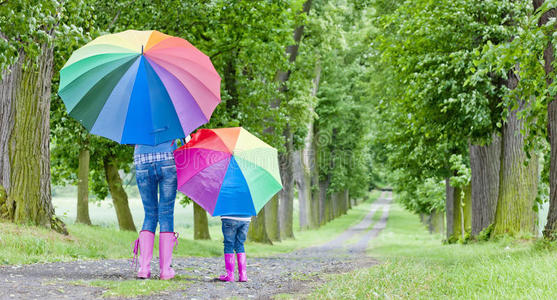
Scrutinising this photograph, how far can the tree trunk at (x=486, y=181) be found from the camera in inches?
597

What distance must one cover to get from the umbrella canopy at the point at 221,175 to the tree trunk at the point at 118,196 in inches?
438

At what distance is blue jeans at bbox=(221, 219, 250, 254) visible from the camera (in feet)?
22.4

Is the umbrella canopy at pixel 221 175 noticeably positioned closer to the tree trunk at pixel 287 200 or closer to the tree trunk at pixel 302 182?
the tree trunk at pixel 287 200

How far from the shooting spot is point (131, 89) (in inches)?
239

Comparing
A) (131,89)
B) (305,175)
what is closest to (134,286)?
(131,89)

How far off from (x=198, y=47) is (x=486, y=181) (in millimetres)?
9101

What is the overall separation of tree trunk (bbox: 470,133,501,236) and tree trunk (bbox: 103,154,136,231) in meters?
10.8

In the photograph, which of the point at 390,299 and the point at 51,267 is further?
the point at 51,267

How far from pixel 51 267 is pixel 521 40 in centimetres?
747

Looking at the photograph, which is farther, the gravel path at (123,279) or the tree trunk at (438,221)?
the tree trunk at (438,221)

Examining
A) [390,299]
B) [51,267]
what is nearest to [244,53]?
[51,267]

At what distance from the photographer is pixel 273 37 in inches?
604

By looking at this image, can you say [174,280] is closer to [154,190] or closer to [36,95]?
[154,190]

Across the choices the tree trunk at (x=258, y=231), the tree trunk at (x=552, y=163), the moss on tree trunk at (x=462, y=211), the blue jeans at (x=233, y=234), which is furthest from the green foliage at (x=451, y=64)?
the moss on tree trunk at (x=462, y=211)
